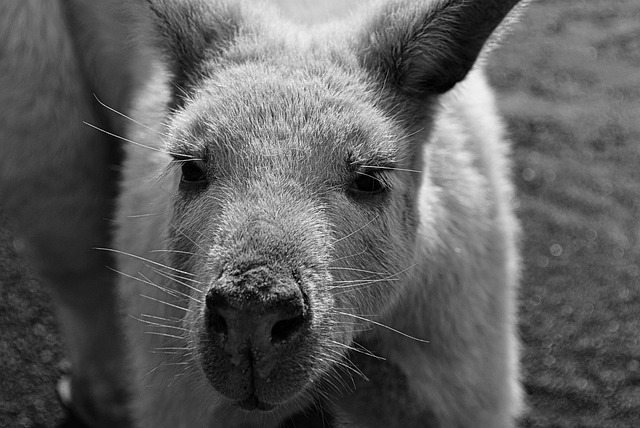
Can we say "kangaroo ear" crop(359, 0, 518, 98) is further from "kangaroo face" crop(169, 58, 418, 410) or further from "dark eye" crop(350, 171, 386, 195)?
"dark eye" crop(350, 171, 386, 195)

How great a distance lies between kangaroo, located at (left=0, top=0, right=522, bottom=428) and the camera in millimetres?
2332

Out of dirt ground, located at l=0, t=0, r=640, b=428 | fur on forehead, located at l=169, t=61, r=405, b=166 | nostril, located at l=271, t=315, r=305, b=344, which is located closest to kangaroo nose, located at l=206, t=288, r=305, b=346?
nostril, located at l=271, t=315, r=305, b=344

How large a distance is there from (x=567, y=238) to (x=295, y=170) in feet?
A: 10.6

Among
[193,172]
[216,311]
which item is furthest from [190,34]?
[216,311]

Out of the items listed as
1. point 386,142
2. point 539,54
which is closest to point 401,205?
point 386,142

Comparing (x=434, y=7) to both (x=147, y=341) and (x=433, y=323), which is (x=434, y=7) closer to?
(x=433, y=323)

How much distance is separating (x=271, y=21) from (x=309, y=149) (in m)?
0.78

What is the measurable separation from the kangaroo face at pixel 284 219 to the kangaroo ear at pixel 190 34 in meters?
0.15

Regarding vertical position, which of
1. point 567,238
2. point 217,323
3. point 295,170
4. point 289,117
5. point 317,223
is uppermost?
point 289,117

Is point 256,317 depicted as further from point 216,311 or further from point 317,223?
point 317,223

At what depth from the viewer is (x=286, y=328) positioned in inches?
88.0

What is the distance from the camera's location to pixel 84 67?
4215 mm

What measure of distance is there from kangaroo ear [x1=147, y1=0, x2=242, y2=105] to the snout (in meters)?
0.97

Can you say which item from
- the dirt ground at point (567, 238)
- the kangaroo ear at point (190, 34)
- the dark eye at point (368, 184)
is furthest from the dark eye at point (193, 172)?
the dirt ground at point (567, 238)
